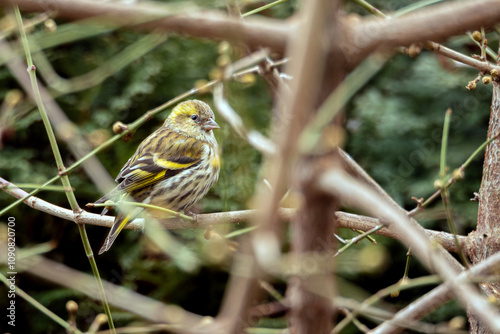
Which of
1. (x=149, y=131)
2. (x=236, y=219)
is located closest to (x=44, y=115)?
(x=236, y=219)

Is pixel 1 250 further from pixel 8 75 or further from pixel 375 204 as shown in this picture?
pixel 8 75

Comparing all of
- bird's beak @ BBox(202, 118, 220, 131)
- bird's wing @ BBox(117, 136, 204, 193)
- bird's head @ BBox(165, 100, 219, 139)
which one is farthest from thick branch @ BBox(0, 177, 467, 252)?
bird's head @ BBox(165, 100, 219, 139)

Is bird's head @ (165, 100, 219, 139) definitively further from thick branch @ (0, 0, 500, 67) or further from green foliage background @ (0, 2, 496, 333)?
thick branch @ (0, 0, 500, 67)

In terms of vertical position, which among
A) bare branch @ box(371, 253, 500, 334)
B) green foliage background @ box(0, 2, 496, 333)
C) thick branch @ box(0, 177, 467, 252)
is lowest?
green foliage background @ box(0, 2, 496, 333)

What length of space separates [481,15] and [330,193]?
0.97ft

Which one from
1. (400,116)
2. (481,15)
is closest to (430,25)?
(481,15)

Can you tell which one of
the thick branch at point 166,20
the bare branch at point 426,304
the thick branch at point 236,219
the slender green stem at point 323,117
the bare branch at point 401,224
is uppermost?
the thick branch at point 166,20

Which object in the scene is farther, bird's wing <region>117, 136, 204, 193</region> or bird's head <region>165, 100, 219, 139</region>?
bird's head <region>165, 100, 219, 139</region>

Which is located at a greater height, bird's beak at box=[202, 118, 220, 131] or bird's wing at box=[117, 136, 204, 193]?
bird's beak at box=[202, 118, 220, 131]

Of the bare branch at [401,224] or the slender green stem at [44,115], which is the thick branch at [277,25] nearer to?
the bare branch at [401,224]

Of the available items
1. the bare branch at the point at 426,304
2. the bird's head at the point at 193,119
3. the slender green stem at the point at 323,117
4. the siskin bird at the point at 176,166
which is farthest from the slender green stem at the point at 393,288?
the bird's head at the point at 193,119

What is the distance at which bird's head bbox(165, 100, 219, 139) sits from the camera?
140 inches

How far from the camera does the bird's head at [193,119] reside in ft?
11.7

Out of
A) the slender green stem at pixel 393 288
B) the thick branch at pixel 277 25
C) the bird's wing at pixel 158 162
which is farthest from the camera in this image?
the bird's wing at pixel 158 162
